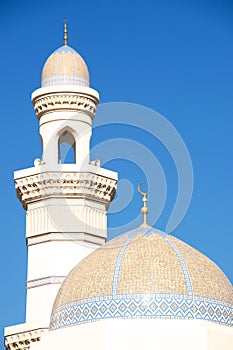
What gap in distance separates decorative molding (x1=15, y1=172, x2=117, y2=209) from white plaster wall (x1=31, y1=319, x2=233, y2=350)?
7.17 metres

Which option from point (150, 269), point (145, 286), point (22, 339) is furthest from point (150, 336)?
point (22, 339)

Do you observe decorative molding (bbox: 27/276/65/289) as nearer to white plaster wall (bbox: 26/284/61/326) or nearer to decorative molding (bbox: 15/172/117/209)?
white plaster wall (bbox: 26/284/61/326)

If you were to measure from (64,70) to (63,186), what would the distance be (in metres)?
2.41

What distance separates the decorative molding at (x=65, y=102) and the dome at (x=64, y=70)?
0.30 metres

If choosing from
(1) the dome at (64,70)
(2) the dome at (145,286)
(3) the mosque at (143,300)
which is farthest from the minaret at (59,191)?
(2) the dome at (145,286)

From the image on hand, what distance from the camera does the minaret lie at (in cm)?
2298

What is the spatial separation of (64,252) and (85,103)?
304cm

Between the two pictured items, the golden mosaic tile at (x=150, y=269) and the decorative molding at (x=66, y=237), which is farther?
the decorative molding at (x=66, y=237)

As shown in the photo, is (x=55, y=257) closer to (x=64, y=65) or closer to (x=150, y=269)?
(x=64, y=65)

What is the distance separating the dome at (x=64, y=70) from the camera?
2439cm

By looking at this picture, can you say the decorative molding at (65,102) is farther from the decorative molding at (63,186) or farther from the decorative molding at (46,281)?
the decorative molding at (46,281)

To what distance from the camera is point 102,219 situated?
78.2 ft

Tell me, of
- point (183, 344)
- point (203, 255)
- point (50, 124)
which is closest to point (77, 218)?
point (50, 124)

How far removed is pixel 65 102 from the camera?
24.2m
